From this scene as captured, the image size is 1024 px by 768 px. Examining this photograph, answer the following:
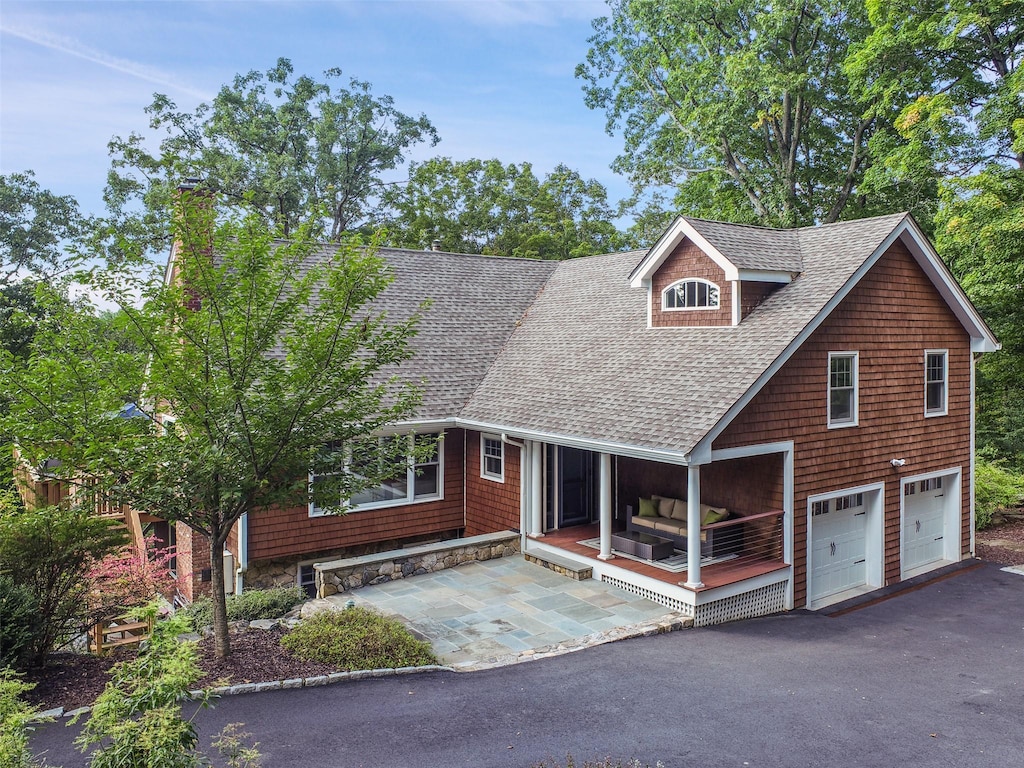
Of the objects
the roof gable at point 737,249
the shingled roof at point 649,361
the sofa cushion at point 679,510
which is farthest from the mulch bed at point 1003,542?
the roof gable at point 737,249

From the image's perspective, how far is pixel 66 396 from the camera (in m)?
7.84

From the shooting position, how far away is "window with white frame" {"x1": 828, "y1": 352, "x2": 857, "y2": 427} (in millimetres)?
12977

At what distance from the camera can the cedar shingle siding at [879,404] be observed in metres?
12.2

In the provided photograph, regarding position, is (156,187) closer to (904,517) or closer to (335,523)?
(335,523)

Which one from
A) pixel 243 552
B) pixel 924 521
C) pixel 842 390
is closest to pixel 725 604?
pixel 842 390

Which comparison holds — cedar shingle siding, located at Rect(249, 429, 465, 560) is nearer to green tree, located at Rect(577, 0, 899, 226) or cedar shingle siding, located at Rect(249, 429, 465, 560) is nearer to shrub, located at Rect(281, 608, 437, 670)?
shrub, located at Rect(281, 608, 437, 670)

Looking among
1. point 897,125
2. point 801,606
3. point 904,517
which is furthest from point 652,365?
point 897,125

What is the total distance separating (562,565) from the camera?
520 inches

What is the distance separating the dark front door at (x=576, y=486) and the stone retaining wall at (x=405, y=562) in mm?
1381

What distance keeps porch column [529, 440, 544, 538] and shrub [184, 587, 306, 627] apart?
4.53 m

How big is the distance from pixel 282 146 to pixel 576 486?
86.3 feet

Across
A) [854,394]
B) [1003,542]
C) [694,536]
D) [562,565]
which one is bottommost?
[1003,542]

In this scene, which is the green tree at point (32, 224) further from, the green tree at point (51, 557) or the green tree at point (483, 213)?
the green tree at point (51, 557)

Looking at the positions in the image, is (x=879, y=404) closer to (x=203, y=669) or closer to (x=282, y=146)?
(x=203, y=669)
